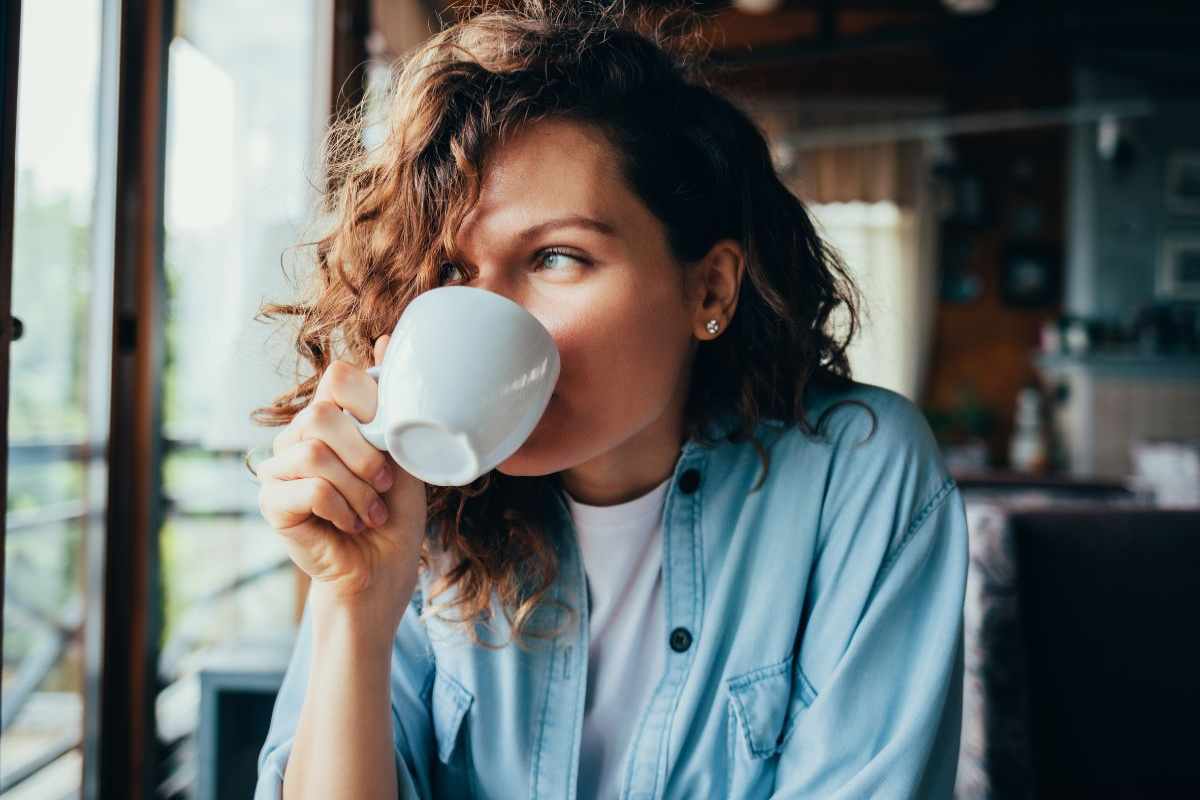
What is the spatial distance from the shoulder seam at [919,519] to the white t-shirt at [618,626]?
0.86 ft

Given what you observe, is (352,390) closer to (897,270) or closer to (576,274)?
(576,274)

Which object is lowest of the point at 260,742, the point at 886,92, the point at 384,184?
the point at 260,742

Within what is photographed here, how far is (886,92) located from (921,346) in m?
2.15

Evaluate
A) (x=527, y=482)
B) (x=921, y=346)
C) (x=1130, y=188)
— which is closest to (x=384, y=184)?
(x=527, y=482)

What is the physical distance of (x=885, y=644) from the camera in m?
0.93

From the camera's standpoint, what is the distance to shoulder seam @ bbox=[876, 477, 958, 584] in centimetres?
97

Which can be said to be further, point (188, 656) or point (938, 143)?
point (938, 143)

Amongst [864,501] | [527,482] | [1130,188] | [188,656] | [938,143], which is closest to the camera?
[864,501]

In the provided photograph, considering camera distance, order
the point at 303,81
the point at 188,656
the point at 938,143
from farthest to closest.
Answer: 1. the point at 938,143
2. the point at 188,656
3. the point at 303,81

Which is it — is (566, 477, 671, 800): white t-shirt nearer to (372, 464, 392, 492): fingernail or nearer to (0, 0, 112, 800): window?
(372, 464, 392, 492): fingernail

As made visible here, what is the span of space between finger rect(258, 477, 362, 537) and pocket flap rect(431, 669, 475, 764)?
33 centimetres

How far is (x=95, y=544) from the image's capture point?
5.55 feet

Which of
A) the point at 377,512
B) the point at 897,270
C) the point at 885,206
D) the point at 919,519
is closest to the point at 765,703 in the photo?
the point at 919,519

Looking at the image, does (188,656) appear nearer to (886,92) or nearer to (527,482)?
(527,482)
